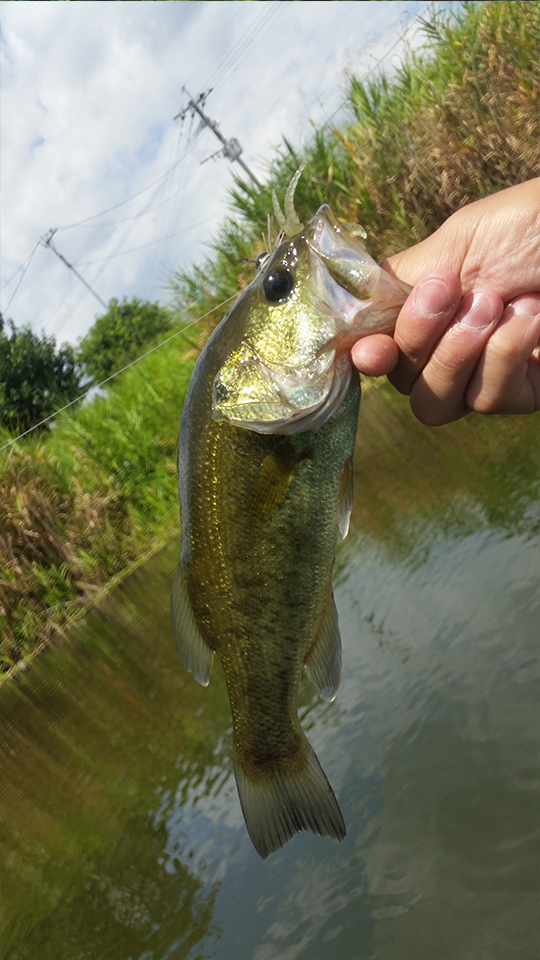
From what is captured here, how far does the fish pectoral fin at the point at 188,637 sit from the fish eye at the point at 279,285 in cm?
71

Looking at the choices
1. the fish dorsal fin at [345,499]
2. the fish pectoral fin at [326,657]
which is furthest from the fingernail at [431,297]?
the fish pectoral fin at [326,657]

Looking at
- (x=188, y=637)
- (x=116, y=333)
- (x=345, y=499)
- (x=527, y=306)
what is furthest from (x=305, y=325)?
(x=116, y=333)

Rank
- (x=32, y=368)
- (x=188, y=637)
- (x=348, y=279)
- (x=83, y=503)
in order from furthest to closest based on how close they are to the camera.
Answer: (x=32, y=368), (x=83, y=503), (x=188, y=637), (x=348, y=279)

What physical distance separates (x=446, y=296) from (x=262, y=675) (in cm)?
105

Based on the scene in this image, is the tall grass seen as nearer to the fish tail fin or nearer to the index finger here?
the fish tail fin

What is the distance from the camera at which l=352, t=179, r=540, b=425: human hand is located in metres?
1.82

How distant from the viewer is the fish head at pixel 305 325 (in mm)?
1544

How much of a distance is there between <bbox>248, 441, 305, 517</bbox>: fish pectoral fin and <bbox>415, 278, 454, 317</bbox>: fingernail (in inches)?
16.9

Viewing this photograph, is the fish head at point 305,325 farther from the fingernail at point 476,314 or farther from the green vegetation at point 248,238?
the green vegetation at point 248,238

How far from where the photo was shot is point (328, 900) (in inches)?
127

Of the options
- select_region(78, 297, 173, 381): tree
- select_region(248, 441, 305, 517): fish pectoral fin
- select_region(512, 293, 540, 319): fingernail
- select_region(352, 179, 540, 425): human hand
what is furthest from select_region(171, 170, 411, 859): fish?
select_region(78, 297, 173, 381): tree

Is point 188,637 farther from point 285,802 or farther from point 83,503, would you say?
A: point 83,503

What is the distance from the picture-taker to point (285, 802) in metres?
1.99

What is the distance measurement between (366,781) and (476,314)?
268 cm
